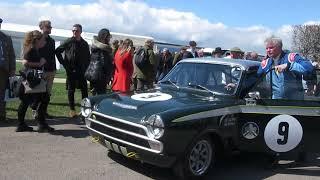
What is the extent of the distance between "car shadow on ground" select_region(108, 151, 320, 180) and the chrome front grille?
2.01 ft

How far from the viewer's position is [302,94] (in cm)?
708

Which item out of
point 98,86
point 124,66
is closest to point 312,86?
point 124,66

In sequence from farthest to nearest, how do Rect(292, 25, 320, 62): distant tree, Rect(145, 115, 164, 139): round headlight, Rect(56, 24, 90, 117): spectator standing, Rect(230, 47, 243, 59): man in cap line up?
A: Rect(292, 25, 320, 62): distant tree < Rect(230, 47, 243, 59): man in cap < Rect(56, 24, 90, 117): spectator standing < Rect(145, 115, 164, 139): round headlight

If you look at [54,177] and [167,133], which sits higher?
[167,133]

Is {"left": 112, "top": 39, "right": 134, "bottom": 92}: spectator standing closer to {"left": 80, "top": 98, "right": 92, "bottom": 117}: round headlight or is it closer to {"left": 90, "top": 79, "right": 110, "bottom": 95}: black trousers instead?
{"left": 90, "top": 79, "right": 110, "bottom": 95}: black trousers

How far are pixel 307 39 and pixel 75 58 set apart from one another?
29.1m

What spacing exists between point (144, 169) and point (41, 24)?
4.28 meters

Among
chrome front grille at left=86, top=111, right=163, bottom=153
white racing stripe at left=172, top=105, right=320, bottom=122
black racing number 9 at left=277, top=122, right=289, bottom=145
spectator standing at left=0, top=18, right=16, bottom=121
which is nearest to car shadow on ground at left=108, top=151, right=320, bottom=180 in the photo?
black racing number 9 at left=277, top=122, right=289, bottom=145

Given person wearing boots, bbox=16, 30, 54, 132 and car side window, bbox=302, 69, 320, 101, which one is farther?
person wearing boots, bbox=16, 30, 54, 132

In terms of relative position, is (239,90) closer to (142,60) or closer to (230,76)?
(230,76)

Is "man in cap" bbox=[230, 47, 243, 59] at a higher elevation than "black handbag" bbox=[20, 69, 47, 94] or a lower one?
higher

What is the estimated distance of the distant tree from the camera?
3541 centimetres

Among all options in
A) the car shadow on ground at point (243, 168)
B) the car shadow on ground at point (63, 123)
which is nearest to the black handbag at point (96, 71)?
the car shadow on ground at point (63, 123)

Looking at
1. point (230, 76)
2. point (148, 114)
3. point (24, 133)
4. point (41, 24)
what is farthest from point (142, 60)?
point (148, 114)
